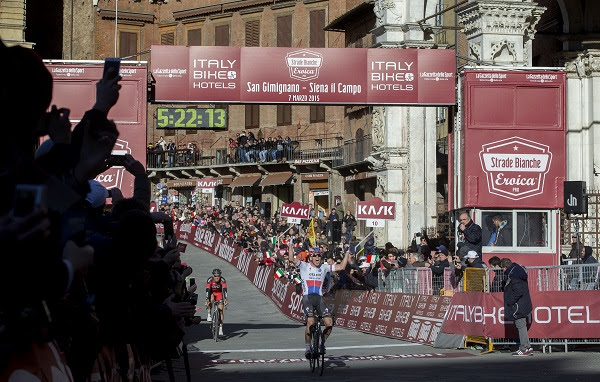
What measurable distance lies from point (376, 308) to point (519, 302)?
727 centimetres

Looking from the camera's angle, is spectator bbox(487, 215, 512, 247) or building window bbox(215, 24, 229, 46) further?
building window bbox(215, 24, 229, 46)

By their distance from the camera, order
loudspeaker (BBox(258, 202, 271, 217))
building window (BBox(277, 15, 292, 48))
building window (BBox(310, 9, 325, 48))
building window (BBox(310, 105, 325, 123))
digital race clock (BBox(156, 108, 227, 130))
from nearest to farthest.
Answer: digital race clock (BBox(156, 108, 227, 130)), loudspeaker (BBox(258, 202, 271, 217)), building window (BBox(310, 105, 325, 123)), building window (BBox(310, 9, 325, 48)), building window (BBox(277, 15, 292, 48))

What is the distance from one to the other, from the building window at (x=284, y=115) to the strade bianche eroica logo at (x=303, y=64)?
45.2 m

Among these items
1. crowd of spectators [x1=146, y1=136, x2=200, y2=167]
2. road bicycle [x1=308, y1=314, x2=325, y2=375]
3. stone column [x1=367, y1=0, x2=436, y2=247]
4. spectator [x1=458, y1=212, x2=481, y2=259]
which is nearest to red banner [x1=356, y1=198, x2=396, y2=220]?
stone column [x1=367, y1=0, x2=436, y2=247]

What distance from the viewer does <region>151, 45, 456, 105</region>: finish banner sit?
24297 mm

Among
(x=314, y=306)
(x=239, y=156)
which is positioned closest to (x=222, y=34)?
(x=239, y=156)

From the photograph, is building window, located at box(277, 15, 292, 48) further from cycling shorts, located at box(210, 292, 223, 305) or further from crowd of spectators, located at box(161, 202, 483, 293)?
cycling shorts, located at box(210, 292, 223, 305)

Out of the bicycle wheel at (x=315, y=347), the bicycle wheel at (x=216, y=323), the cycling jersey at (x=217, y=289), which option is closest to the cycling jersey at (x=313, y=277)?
the bicycle wheel at (x=315, y=347)

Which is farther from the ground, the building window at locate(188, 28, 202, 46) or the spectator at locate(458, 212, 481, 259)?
the building window at locate(188, 28, 202, 46)

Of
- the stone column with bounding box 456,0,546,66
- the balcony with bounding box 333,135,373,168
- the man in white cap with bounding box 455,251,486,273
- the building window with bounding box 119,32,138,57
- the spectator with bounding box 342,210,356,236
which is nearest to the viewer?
the man in white cap with bounding box 455,251,486,273

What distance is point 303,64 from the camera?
24.5 meters

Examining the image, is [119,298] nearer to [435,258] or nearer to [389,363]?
[389,363]

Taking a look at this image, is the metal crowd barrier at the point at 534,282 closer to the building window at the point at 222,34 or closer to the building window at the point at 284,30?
the building window at the point at 284,30

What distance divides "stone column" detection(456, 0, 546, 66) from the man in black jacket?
231 inches
